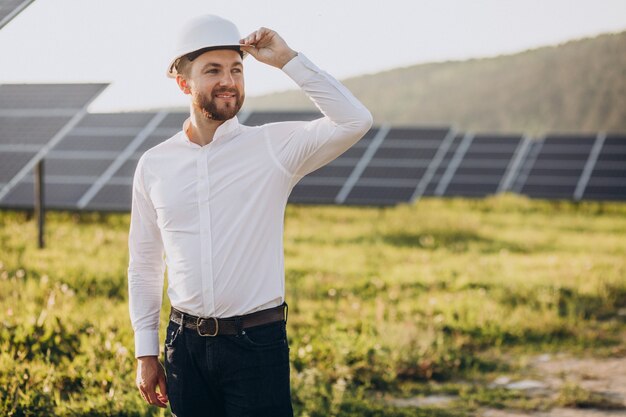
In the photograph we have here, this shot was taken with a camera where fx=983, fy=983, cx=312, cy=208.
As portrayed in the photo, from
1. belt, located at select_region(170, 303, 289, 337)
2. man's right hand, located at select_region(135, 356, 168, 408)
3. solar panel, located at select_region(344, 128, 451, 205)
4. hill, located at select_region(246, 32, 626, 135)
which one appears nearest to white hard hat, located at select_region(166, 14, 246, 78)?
belt, located at select_region(170, 303, 289, 337)

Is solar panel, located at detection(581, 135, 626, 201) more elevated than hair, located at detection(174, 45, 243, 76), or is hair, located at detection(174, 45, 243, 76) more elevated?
solar panel, located at detection(581, 135, 626, 201)

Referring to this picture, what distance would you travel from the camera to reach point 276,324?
3.60 m

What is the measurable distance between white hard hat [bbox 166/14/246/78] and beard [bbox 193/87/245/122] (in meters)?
0.16

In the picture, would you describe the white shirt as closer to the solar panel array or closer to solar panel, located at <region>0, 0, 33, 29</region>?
solar panel, located at <region>0, 0, 33, 29</region>

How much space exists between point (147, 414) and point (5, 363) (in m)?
1.01

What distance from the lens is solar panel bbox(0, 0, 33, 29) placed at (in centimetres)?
461

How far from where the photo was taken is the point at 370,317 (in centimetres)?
873

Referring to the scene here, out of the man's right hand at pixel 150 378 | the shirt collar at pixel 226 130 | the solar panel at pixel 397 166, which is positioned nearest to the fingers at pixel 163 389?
the man's right hand at pixel 150 378

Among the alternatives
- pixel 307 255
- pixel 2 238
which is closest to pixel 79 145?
pixel 2 238

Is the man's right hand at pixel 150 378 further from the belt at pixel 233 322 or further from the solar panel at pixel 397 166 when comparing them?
the solar panel at pixel 397 166

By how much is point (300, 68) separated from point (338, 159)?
1464 centimetres

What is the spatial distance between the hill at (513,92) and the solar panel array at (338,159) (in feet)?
140

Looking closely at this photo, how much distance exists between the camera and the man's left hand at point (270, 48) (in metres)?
3.50

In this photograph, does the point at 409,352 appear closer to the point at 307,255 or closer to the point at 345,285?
the point at 345,285
